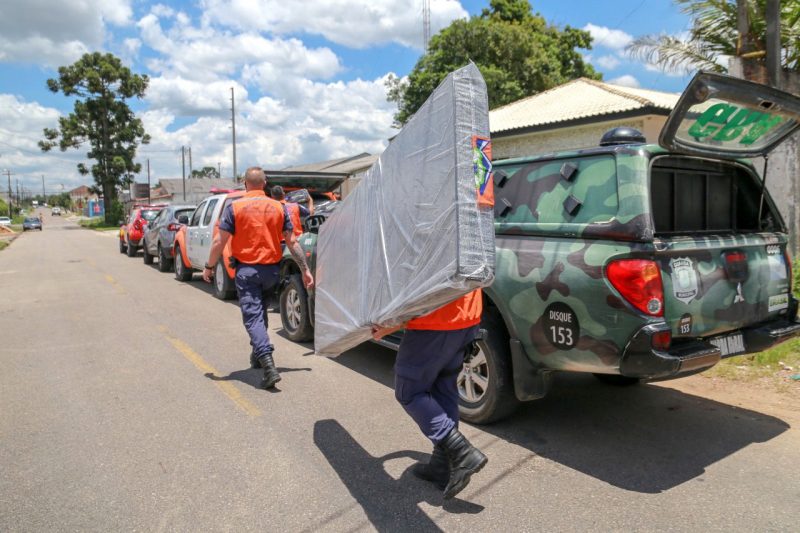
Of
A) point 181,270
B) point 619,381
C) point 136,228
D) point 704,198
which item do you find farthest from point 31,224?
point 704,198

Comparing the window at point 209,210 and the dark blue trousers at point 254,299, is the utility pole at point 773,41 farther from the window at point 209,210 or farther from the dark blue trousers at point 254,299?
the window at point 209,210

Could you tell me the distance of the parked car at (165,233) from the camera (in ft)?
47.4

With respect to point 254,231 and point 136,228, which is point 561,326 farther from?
point 136,228

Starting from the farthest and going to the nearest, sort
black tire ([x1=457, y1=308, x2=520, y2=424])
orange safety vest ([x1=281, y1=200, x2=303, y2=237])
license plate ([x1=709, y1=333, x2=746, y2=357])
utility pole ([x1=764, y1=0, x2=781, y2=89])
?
1. orange safety vest ([x1=281, y1=200, x2=303, y2=237])
2. utility pole ([x1=764, y1=0, x2=781, y2=89])
3. black tire ([x1=457, y1=308, x2=520, y2=424])
4. license plate ([x1=709, y1=333, x2=746, y2=357])

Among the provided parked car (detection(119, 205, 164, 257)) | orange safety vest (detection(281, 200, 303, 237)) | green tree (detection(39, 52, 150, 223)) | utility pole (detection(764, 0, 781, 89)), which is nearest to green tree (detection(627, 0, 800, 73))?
utility pole (detection(764, 0, 781, 89))

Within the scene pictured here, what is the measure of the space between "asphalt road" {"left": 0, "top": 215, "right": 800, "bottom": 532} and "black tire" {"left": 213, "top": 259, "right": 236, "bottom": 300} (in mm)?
3733

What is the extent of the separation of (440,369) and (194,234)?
31.7 feet

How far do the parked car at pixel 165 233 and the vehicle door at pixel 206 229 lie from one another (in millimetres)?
2369

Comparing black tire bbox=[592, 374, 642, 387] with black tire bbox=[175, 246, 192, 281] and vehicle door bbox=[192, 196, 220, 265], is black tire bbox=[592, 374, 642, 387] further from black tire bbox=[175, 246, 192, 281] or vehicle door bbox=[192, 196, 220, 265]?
black tire bbox=[175, 246, 192, 281]

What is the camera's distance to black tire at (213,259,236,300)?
33.6 feet

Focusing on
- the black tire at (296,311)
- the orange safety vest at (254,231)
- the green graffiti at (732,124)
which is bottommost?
the black tire at (296,311)

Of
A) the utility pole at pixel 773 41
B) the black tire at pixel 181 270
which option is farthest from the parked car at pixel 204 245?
the utility pole at pixel 773 41

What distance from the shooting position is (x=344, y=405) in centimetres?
491

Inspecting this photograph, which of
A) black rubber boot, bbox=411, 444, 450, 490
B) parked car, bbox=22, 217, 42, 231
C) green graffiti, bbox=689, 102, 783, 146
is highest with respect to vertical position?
parked car, bbox=22, 217, 42, 231
